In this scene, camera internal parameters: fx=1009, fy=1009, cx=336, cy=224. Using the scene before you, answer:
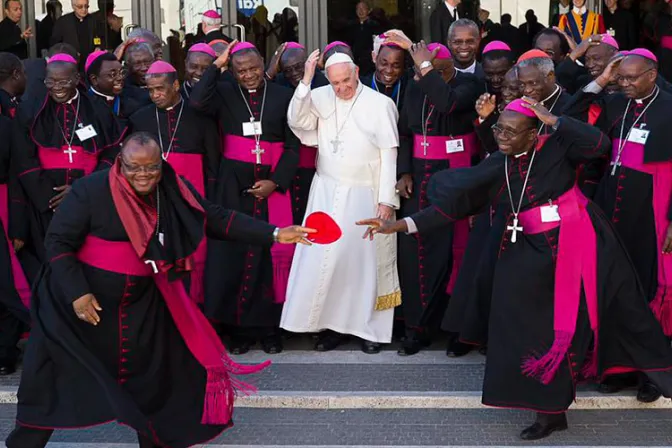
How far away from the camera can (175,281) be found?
5.05 meters

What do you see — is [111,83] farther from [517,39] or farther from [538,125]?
[517,39]

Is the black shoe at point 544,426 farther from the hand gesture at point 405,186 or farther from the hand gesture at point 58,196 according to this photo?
the hand gesture at point 58,196

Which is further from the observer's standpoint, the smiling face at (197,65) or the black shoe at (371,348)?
the smiling face at (197,65)

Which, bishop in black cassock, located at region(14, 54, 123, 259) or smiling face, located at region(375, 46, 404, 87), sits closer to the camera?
→ bishop in black cassock, located at region(14, 54, 123, 259)

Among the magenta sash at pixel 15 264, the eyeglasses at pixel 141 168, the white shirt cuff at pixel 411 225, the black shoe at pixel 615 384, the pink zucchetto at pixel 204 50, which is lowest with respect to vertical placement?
the black shoe at pixel 615 384

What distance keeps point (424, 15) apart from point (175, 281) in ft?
20.5

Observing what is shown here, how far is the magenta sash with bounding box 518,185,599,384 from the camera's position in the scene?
17.5 feet

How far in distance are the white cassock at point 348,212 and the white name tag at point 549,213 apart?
1.50 m

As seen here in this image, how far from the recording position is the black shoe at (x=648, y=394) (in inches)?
232

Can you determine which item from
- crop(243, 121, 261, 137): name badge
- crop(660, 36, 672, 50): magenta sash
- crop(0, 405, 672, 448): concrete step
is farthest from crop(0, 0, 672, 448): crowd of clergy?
crop(660, 36, 672, 50): magenta sash

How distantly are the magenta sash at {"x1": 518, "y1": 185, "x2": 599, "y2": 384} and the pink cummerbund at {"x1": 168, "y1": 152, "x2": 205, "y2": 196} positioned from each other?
8.14 feet

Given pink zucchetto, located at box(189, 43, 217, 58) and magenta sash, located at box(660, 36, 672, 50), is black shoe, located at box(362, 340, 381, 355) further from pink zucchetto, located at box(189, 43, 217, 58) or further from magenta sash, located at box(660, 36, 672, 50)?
magenta sash, located at box(660, 36, 672, 50)

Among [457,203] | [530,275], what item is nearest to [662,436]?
[530,275]

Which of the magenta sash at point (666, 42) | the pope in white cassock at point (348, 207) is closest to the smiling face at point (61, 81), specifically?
the pope in white cassock at point (348, 207)
